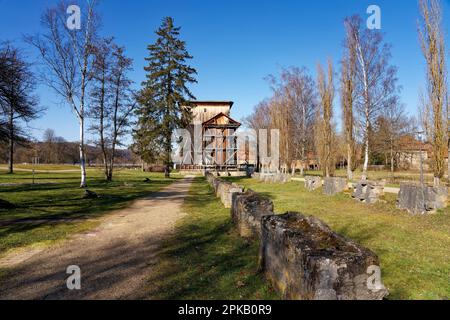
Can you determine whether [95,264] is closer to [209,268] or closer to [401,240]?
[209,268]

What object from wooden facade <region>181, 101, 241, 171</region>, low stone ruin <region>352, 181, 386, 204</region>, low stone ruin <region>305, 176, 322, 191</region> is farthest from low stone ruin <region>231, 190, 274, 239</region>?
wooden facade <region>181, 101, 241, 171</region>

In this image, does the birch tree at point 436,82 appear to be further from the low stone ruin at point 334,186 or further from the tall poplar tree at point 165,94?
the tall poplar tree at point 165,94

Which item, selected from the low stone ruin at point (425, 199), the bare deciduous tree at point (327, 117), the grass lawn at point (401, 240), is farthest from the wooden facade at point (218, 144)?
the low stone ruin at point (425, 199)

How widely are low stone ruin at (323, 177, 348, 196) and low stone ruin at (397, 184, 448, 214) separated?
478cm

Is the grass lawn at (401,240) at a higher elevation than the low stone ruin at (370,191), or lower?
lower

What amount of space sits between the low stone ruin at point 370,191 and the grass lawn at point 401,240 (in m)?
0.44

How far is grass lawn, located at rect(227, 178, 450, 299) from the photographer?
4.12m

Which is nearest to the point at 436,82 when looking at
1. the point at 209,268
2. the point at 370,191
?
the point at 370,191

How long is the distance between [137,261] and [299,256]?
3411 mm

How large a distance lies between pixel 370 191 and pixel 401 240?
592cm

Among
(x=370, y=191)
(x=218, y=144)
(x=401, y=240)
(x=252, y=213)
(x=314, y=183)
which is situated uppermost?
(x=218, y=144)

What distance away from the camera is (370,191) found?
1209 centimetres

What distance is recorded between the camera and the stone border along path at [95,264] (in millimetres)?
3842
